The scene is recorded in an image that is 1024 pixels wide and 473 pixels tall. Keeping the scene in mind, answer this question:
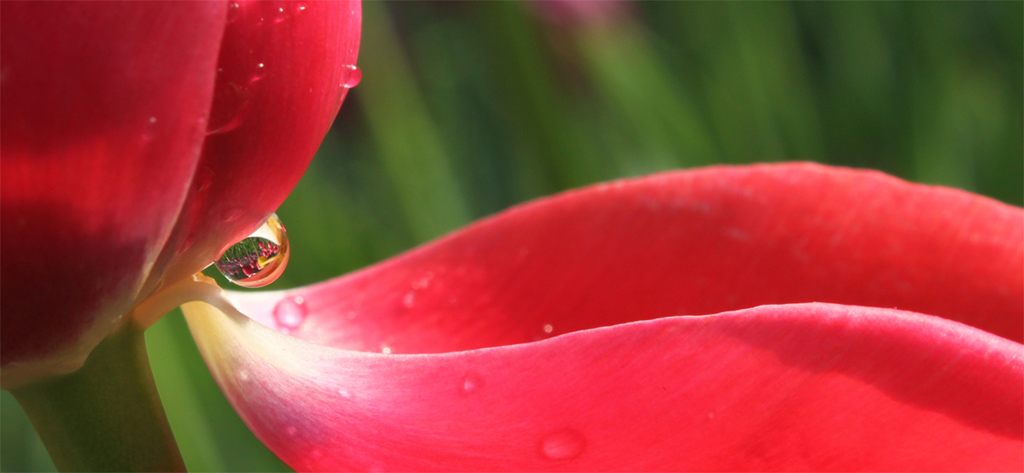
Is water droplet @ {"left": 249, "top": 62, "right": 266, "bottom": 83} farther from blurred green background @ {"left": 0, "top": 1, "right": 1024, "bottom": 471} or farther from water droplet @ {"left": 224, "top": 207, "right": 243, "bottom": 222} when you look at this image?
blurred green background @ {"left": 0, "top": 1, "right": 1024, "bottom": 471}

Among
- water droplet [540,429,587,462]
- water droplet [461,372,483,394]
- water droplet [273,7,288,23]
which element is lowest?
water droplet [540,429,587,462]

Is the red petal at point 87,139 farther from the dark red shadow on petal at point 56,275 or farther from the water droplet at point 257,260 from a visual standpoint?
the water droplet at point 257,260

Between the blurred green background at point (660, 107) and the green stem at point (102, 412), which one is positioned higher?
the green stem at point (102, 412)

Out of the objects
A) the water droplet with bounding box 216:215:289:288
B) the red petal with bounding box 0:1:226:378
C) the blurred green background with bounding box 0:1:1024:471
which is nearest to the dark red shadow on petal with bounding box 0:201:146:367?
the red petal with bounding box 0:1:226:378

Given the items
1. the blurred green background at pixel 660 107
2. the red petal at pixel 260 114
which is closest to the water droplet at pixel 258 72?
the red petal at pixel 260 114

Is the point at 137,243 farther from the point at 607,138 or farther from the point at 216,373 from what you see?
the point at 607,138

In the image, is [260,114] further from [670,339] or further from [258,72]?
[670,339]
